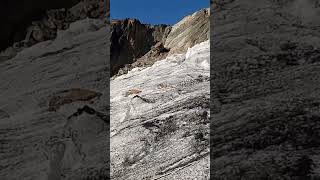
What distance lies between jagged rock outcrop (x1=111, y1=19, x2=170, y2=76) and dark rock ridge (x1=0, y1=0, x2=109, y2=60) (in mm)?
198

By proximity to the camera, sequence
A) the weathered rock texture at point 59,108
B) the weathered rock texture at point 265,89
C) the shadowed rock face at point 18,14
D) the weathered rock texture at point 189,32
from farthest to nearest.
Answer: the weathered rock texture at point 189,32
the shadowed rock face at point 18,14
the weathered rock texture at point 59,108
the weathered rock texture at point 265,89

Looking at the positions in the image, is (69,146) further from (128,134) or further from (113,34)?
(113,34)

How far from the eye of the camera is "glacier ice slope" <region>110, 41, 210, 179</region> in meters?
1.96

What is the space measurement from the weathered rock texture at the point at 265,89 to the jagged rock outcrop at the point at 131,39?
1.59 ft

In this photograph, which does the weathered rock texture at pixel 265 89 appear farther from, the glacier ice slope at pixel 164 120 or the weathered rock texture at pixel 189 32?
the weathered rock texture at pixel 189 32

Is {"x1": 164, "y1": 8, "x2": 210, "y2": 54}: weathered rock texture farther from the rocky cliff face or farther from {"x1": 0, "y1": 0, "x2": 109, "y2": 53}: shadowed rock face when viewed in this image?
{"x1": 0, "y1": 0, "x2": 109, "y2": 53}: shadowed rock face

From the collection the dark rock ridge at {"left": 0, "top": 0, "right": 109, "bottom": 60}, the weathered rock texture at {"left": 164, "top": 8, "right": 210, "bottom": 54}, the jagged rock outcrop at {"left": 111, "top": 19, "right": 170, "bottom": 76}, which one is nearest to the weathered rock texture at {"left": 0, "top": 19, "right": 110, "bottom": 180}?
the dark rock ridge at {"left": 0, "top": 0, "right": 109, "bottom": 60}

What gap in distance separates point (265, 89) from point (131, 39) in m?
0.88

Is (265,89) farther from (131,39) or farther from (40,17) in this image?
(40,17)

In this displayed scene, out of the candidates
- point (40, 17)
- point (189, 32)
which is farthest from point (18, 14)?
point (189, 32)

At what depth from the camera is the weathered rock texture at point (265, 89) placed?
→ 1.92 metres

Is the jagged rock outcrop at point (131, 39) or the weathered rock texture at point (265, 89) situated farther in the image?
the jagged rock outcrop at point (131, 39)

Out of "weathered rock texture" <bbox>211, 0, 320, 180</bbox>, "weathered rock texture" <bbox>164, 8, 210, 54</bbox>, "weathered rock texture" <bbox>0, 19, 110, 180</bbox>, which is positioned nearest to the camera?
"weathered rock texture" <bbox>211, 0, 320, 180</bbox>

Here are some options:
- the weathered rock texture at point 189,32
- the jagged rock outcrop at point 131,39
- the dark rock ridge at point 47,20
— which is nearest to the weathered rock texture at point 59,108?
the dark rock ridge at point 47,20
